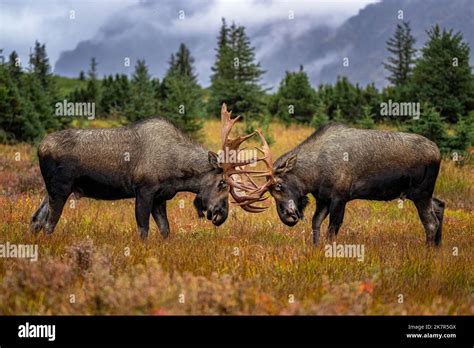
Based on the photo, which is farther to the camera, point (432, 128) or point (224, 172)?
point (432, 128)

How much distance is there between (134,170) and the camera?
9.27 m

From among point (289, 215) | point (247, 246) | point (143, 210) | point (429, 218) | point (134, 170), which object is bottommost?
point (247, 246)

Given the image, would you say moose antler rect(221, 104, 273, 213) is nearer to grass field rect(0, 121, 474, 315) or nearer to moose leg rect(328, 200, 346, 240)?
grass field rect(0, 121, 474, 315)

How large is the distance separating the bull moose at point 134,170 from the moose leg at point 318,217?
115 cm

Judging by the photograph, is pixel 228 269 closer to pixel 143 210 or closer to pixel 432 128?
pixel 143 210

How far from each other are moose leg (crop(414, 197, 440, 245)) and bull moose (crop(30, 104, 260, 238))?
2.96m

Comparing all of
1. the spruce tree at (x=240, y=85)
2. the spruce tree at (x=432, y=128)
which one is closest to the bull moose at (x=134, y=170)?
the spruce tree at (x=432, y=128)

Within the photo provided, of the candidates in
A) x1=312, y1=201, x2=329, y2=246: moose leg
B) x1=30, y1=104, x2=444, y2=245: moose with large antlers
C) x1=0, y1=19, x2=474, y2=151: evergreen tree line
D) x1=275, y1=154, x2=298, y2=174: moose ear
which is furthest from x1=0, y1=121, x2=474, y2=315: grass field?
x1=0, y1=19, x2=474, y2=151: evergreen tree line

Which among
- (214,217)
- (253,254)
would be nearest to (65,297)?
(253,254)

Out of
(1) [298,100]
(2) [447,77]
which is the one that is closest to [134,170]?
(2) [447,77]

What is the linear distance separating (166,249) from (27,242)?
1.93 meters

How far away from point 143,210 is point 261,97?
25.1 metres

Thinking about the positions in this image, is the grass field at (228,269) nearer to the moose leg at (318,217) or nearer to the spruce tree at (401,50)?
the moose leg at (318,217)
